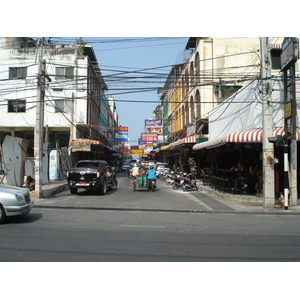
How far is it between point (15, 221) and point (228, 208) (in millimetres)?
8160

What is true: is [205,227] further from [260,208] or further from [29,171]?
[29,171]

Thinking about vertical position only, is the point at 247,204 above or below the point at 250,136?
below

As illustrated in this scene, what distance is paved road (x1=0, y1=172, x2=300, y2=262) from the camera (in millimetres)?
5508

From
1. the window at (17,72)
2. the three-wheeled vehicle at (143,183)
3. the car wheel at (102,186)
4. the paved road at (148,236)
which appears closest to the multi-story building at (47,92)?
the window at (17,72)

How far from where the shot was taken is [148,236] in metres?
7.11

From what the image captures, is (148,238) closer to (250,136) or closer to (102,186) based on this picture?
(250,136)

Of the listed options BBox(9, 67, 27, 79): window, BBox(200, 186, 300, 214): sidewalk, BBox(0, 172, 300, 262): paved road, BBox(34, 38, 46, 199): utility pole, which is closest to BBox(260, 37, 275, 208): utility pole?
BBox(200, 186, 300, 214): sidewalk

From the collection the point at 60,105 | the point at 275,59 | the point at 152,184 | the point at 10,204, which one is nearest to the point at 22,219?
the point at 10,204

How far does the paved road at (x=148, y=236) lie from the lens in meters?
5.51

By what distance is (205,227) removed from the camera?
8391 mm

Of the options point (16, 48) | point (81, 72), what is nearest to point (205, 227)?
point (81, 72)

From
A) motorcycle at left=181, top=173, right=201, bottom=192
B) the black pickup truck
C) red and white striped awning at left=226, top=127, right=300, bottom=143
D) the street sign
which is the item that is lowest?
motorcycle at left=181, top=173, right=201, bottom=192

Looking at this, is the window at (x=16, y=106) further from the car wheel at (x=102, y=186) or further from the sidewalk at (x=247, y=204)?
the sidewalk at (x=247, y=204)

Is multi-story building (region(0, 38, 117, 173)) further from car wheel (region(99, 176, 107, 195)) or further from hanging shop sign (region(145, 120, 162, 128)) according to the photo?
car wheel (region(99, 176, 107, 195))
